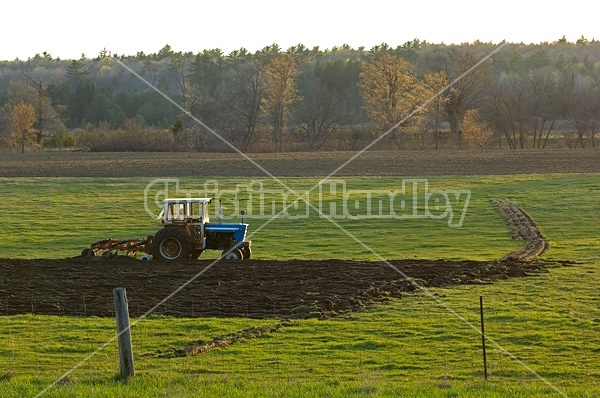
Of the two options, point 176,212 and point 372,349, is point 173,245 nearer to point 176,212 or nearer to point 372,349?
point 176,212

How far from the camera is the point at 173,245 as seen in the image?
26500 millimetres

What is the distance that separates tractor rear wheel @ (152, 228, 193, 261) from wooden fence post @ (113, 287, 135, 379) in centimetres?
1404

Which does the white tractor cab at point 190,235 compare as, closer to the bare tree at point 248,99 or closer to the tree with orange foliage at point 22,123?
the tree with orange foliage at point 22,123

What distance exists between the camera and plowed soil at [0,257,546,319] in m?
18.9

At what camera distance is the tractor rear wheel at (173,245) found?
86.6 feet

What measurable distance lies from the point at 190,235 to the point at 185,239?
0.23 meters

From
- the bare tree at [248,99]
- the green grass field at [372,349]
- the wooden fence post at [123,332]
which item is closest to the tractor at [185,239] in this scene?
the green grass field at [372,349]

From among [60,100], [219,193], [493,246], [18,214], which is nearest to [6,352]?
[493,246]

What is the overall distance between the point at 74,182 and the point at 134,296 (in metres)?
33.9

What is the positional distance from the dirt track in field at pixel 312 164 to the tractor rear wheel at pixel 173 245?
30270 mm

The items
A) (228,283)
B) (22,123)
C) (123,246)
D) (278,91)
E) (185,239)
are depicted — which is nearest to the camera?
(228,283)

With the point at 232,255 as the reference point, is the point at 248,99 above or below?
above

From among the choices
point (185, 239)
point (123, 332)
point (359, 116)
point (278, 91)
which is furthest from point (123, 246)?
point (359, 116)

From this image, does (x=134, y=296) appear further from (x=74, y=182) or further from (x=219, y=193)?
(x=74, y=182)
